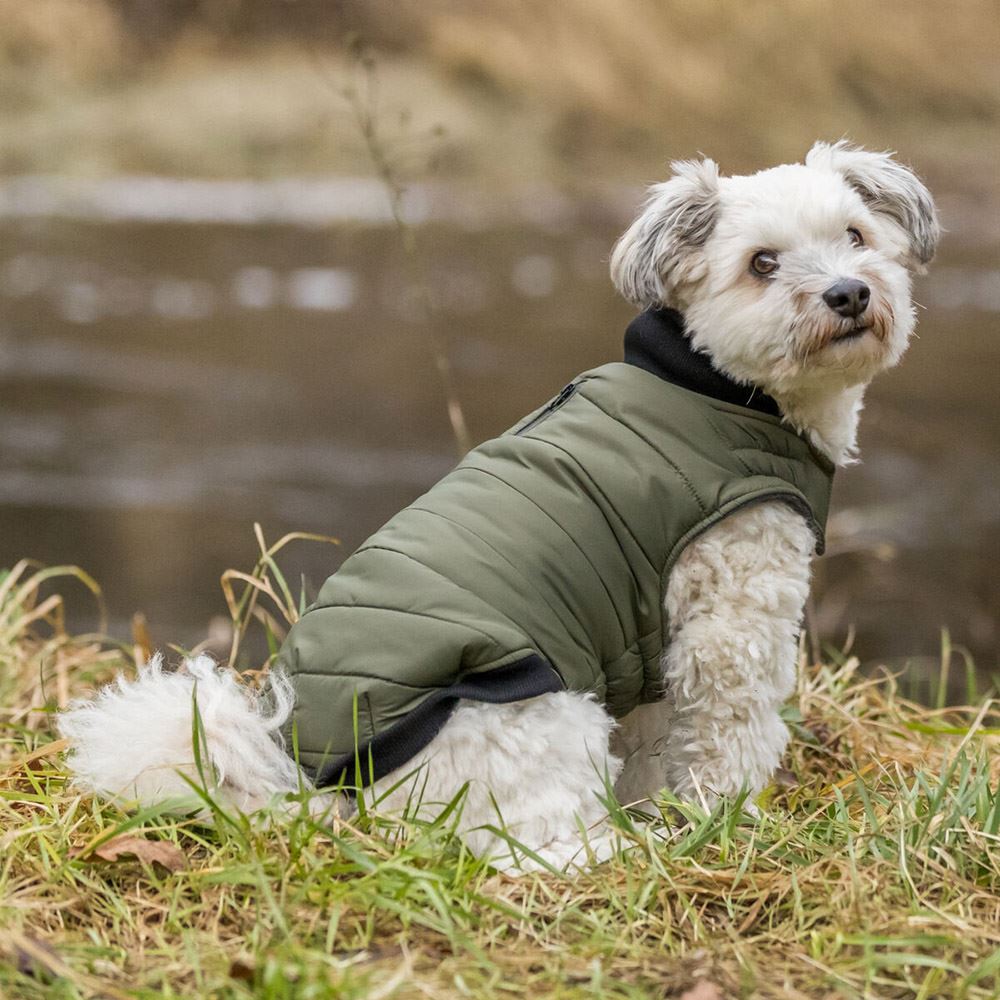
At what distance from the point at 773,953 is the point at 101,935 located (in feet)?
4.43

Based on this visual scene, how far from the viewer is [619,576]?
315 cm

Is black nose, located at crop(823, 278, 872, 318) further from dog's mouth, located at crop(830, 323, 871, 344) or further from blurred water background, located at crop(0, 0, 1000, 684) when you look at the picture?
blurred water background, located at crop(0, 0, 1000, 684)

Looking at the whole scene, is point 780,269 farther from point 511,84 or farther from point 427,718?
point 511,84

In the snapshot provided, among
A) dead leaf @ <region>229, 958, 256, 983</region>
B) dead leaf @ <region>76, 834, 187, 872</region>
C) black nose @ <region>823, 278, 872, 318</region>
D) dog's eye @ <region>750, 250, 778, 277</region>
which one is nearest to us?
dead leaf @ <region>229, 958, 256, 983</region>

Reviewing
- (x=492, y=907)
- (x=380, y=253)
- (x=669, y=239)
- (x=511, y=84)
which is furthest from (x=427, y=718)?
(x=511, y=84)

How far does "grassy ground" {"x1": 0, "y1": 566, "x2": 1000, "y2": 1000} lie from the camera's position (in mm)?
2461

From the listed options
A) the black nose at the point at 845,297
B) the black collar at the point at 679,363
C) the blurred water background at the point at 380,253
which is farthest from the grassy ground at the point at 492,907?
the blurred water background at the point at 380,253

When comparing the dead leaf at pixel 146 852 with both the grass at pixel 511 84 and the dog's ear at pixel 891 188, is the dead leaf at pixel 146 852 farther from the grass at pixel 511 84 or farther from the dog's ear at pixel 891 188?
the grass at pixel 511 84

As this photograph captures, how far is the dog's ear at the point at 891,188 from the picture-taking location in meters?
3.47

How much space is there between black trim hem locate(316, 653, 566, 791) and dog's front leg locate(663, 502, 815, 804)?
1.53 ft

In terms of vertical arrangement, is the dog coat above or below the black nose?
below

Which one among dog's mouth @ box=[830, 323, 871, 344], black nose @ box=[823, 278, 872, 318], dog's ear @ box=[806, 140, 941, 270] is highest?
dog's ear @ box=[806, 140, 941, 270]

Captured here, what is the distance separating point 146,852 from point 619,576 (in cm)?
123

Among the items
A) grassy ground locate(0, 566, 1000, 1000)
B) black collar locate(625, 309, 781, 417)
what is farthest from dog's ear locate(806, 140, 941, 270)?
grassy ground locate(0, 566, 1000, 1000)
